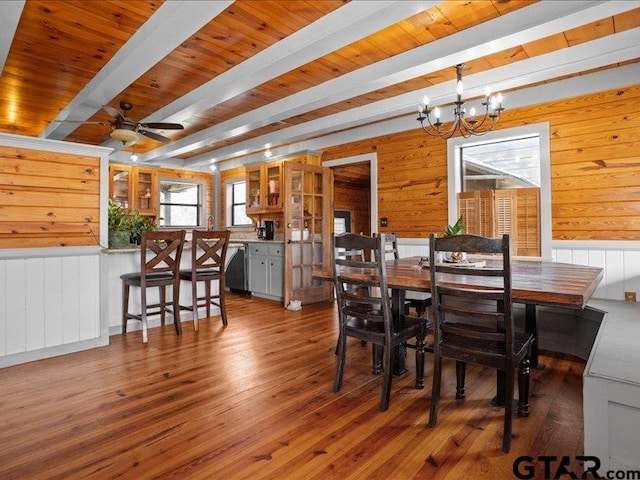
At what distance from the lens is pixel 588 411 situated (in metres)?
1.64

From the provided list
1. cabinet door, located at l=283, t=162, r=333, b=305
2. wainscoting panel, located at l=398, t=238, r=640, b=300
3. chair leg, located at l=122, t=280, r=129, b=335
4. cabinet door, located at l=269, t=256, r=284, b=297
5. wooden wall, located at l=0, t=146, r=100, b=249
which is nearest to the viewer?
wooden wall, located at l=0, t=146, r=100, b=249

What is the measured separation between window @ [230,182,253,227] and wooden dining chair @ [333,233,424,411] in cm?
521

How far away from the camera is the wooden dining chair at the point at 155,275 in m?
3.58

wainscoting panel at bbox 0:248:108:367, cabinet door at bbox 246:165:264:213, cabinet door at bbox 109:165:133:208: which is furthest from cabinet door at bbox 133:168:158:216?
wainscoting panel at bbox 0:248:108:367

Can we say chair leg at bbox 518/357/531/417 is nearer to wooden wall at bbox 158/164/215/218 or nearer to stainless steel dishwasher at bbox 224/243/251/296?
stainless steel dishwasher at bbox 224/243/251/296

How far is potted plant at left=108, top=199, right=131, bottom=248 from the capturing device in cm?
392

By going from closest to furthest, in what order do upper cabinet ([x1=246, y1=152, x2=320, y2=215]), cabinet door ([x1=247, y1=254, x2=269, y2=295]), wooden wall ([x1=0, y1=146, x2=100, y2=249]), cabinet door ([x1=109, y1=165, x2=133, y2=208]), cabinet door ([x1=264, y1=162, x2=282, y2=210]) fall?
1. wooden wall ([x1=0, y1=146, x2=100, y2=249])
2. cabinet door ([x1=247, y1=254, x2=269, y2=295])
3. upper cabinet ([x1=246, y1=152, x2=320, y2=215])
4. cabinet door ([x1=264, y1=162, x2=282, y2=210])
5. cabinet door ([x1=109, y1=165, x2=133, y2=208])

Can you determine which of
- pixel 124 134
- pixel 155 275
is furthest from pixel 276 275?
pixel 124 134

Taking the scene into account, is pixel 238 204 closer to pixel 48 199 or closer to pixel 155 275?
pixel 155 275

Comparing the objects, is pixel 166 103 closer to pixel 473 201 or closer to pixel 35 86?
pixel 35 86

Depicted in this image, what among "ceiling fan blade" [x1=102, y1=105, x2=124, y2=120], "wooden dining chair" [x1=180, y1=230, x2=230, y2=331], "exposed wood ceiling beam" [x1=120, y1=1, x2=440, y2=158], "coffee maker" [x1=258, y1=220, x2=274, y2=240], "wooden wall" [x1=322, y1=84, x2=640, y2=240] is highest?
"exposed wood ceiling beam" [x1=120, y1=1, x2=440, y2=158]

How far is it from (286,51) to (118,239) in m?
2.59

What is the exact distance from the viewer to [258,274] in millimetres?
6027

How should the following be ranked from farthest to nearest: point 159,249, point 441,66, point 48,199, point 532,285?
point 159,249 < point 48,199 < point 441,66 < point 532,285
